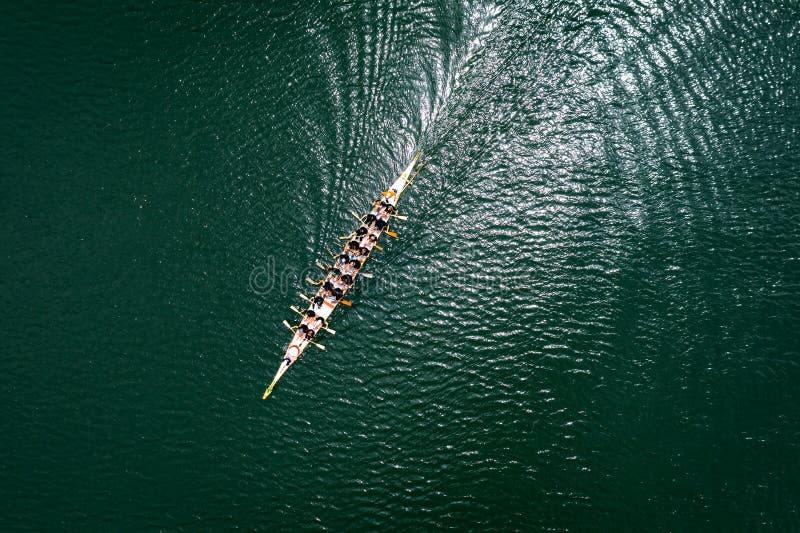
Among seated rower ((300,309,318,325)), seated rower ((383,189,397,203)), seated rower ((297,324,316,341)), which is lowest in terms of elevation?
seated rower ((297,324,316,341))

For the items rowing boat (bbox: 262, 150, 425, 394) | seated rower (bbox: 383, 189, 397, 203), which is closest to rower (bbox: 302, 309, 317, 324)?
rowing boat (bbox: 262, 150, 425, 394)

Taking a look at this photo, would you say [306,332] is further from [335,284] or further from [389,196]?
[389,196]

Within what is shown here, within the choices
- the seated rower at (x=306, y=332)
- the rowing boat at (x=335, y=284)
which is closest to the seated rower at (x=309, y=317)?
the rowing boat at (x=335, y=284)

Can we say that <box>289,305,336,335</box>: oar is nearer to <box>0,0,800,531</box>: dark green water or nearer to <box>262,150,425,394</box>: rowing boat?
<box>262,150,425,394</box>: rowing boat

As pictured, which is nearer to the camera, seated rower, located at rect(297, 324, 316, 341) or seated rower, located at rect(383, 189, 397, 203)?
seated rower, located at rect(297, 324, 316, 341)

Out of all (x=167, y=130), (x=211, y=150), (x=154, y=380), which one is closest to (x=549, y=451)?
(x=154, y=380)

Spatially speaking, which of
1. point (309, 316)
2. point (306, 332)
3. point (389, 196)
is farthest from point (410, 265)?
point (306, 332)

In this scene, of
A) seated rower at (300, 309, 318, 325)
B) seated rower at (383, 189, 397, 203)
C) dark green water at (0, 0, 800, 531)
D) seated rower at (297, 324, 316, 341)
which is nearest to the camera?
dark green water at (0, 0, 800, 531)
